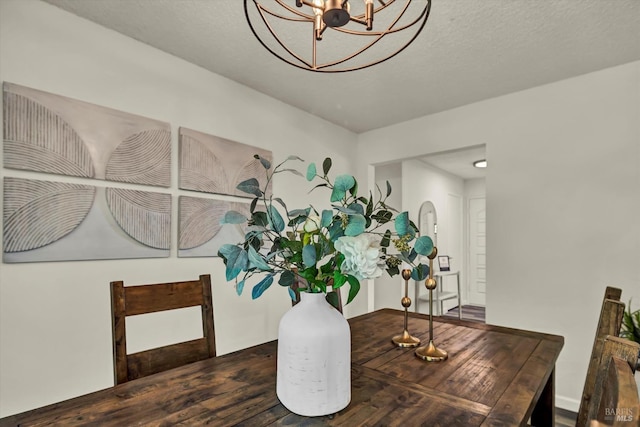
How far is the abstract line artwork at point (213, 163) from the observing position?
7.96ft

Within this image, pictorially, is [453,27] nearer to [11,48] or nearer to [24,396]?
[11,48]

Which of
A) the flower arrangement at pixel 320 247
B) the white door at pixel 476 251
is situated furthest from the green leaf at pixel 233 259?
the white door at pixel 476 251

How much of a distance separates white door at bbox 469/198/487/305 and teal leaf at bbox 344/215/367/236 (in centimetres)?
622

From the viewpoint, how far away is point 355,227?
80 centimetres

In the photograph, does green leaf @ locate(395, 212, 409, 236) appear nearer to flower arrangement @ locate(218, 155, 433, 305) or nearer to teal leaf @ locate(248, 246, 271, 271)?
flower arrangement @ locate(218, 155, 433, 305)

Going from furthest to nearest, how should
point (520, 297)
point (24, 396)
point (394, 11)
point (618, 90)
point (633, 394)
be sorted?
point (520, 297), point (618, 90), point (394, 11), point (24, 396), point (633, 394)

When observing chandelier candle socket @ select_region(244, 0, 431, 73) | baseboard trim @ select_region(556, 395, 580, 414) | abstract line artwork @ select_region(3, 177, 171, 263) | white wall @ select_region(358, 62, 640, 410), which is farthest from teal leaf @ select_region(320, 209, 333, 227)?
baseboard trim @ select_region(556, 395, 580, 414)

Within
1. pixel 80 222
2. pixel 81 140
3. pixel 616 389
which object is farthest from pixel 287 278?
pixel 81 140

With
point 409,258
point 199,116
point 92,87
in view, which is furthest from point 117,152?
point 409,258

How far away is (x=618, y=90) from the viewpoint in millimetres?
2469

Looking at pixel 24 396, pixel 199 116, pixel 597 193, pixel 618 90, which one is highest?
pixel 618 90

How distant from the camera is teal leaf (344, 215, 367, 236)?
2.63 feet

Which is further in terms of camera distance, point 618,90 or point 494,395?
point 618,90

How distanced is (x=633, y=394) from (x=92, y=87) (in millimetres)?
2538
